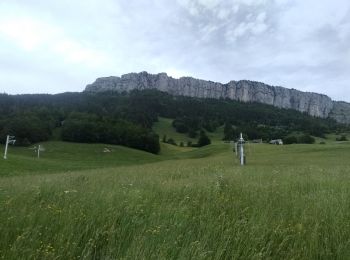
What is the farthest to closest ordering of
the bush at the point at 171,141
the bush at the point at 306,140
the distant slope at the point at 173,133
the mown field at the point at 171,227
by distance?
the distant slope at the point at 173,133
the bush at the point at 171,141
the bush at the point at 306,140
the mown field at the point at 171,227

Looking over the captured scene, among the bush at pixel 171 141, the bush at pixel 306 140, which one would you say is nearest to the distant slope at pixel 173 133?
the bush at pixel 171 141

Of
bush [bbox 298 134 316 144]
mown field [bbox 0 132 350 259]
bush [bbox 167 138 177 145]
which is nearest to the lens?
mown field [bbox 0 132 350 259]

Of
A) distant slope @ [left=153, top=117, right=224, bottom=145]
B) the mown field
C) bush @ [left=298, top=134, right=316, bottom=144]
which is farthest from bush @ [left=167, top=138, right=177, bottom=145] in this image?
the mown field

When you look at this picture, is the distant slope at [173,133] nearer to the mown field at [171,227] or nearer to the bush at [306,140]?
the bush at [306,140]

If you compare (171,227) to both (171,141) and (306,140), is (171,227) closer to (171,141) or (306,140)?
(306,140)

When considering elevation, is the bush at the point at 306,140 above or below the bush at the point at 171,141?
above

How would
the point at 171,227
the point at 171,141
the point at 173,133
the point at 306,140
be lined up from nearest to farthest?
the point at 171,227 < the point at 306,140 < the point at 171,141 < the point at 173,133

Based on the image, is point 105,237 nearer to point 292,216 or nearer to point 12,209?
point 12,209

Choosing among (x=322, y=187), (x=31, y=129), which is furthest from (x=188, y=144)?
(x=322, y=187)

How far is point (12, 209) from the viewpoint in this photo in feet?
17.1

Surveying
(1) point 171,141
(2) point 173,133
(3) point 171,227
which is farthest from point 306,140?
(3) point 171,227

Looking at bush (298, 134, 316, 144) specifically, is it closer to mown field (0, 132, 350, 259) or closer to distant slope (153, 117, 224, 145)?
distant slope (153, 117, 224, 145)

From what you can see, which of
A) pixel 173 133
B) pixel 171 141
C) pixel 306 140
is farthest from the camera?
pixel 173 133

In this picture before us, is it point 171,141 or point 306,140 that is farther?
point 171,141
